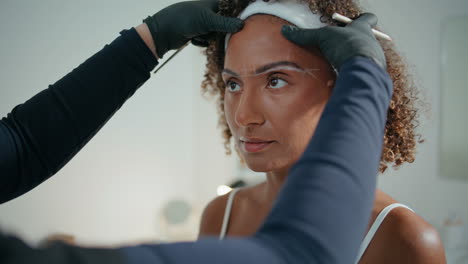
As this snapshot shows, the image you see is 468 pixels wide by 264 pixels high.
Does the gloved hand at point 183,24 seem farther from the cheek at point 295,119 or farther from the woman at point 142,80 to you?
the cheek at point 295,119

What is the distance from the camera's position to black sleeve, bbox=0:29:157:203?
682 mm

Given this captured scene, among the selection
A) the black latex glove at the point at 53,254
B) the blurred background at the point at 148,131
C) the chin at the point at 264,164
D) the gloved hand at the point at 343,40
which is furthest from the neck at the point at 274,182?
the blurred background at the point at 148,131

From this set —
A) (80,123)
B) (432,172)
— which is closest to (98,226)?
(80,123)

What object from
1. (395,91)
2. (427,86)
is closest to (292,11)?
(395,91)

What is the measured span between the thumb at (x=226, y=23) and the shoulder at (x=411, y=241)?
1.67 feet

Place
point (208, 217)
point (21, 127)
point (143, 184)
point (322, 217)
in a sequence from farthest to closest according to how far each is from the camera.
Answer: point (143, 184) → point (208, 217) → point (21, 127) → point (322, 217)

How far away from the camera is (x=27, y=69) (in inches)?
60.3

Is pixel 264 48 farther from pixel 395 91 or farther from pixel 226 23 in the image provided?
pixel 395 91

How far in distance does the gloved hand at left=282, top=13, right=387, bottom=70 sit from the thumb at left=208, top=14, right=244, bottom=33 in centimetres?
11

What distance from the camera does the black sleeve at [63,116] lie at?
2.24 feet

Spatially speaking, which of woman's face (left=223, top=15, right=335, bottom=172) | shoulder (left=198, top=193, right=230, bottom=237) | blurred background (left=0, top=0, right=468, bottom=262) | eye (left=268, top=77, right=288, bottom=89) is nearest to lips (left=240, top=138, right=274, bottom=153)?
woman's face (left=223, top=15, right=335, bottom=172)

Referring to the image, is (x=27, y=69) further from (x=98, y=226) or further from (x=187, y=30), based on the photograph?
(x=187, y=30)

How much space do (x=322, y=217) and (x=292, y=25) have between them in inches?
21.1

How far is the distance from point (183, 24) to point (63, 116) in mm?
320
